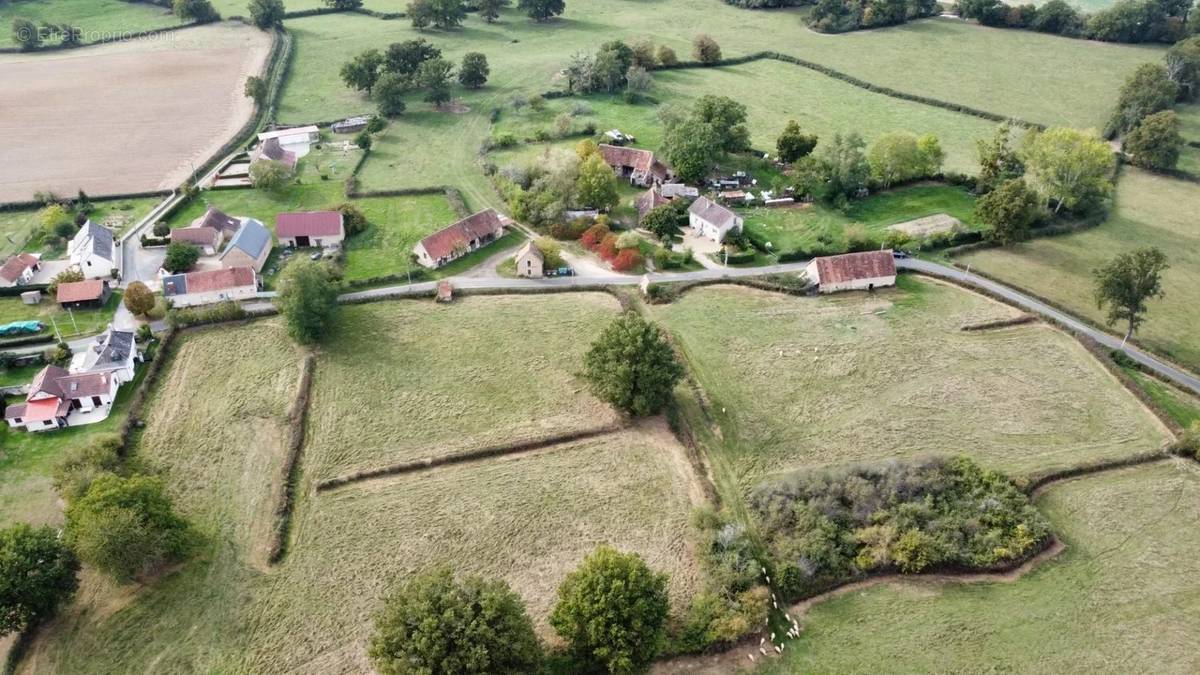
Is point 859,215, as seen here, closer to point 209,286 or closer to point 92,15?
point 209,286

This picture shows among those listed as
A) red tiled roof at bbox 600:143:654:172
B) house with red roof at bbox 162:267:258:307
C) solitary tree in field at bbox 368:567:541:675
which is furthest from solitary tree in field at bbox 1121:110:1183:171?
house with red roof at bbox 162:267:258:307

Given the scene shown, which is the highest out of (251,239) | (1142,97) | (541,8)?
(1142,97)

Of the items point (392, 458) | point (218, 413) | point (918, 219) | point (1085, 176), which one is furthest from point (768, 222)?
point (218, 413)

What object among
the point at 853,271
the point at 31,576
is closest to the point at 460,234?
the point at 853,271

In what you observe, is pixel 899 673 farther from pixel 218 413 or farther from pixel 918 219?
pixel 918 219

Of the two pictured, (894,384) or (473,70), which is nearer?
(894,384)
